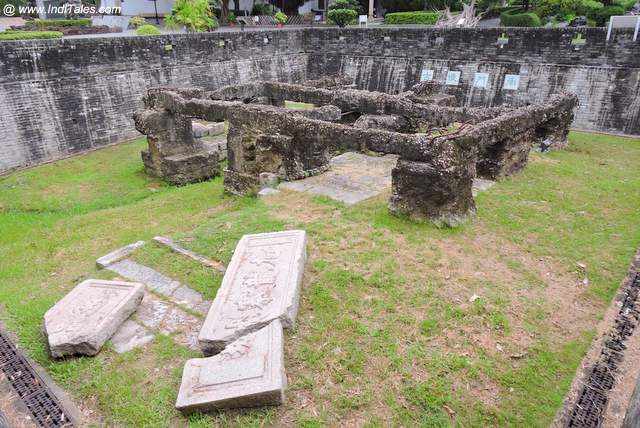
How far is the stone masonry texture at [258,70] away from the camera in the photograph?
12.6 metres

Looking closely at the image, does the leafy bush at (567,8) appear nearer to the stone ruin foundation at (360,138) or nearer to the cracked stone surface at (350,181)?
the stone ruin foundation at (360,138)

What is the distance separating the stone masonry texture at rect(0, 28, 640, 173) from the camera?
12.6 m

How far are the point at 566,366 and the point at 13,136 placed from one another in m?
13.9

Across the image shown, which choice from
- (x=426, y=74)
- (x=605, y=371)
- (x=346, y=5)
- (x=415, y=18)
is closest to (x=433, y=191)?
(x=605, y=371)

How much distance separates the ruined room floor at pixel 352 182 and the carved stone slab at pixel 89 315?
12.2 feet

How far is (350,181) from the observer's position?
27.4 feet

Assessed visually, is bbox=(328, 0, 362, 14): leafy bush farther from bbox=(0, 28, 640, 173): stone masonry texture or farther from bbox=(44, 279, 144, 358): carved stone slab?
bbox=(44, 279, 144, 358): carved stone slab

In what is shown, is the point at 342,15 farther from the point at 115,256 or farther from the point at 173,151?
the point at 115,256

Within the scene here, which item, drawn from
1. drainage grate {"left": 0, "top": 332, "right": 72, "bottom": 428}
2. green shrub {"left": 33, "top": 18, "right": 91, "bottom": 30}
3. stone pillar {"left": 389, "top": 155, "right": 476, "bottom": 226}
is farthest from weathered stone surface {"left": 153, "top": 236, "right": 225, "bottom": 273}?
green shrub {"left": 33, "top": 18, "right": 91, "bottom": 30}

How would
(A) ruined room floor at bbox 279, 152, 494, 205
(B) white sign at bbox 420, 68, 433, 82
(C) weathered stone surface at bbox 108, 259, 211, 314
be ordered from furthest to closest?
(B) white sign at bbox 420, 68, 433, 82, (A) ruined room floor at bbox 279, 152, 494, 205, (C) weathered stone surface at bbox 108, 259, 211, 314

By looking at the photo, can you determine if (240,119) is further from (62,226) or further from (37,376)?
(37,376)

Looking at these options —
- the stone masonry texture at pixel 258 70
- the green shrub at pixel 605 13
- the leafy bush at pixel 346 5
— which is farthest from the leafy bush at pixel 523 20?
the leafy bush at pixel 346 5

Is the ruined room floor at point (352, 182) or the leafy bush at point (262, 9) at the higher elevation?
the leafy bush at point (262, 9)

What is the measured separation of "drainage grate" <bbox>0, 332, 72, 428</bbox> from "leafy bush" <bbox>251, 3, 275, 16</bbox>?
3300cm
